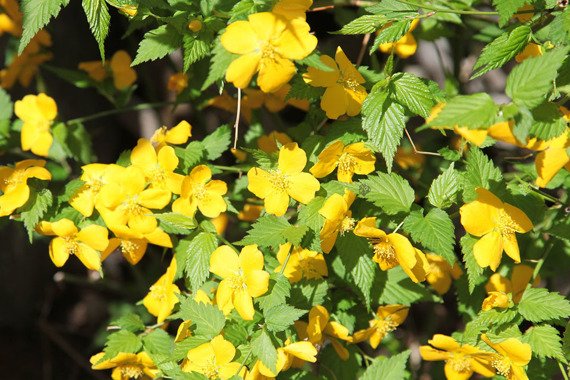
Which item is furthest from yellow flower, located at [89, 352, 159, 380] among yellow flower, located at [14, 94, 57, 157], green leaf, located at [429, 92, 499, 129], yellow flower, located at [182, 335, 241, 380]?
green leaf, located at [429, 92, 499, 129]

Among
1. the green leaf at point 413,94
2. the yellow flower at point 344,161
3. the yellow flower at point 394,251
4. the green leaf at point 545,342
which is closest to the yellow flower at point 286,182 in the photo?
the yellow flower at point 344,161

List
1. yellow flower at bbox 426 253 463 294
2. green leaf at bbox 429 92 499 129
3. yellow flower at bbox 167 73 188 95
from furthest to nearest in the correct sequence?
yellow flower at bbox 167 73 188 95
yellow flower at bbox 426 253 463 294
green leaf at bbox 429 92 499 129

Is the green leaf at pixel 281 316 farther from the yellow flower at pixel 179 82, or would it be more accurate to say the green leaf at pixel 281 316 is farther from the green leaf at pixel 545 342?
the yellow flower at pixel 179 82

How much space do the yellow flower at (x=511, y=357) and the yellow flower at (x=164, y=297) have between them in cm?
81

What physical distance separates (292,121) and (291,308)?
158 centimetres

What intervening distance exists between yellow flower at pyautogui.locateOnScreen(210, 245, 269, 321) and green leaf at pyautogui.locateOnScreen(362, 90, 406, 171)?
0.39m

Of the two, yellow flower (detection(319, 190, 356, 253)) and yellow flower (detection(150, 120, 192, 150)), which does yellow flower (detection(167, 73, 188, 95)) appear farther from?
yellow flower (detection(319, 190, 356, 253))

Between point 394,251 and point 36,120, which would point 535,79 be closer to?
point 394,251

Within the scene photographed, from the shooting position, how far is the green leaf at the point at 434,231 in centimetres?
157

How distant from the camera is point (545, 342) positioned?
5.32 ft

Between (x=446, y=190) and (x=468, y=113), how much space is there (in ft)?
1.37

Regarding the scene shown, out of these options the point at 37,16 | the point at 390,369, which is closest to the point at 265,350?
the point at 390,369

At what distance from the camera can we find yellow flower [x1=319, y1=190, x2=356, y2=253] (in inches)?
63.8

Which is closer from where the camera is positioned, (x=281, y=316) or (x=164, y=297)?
(x=281, y=316)
